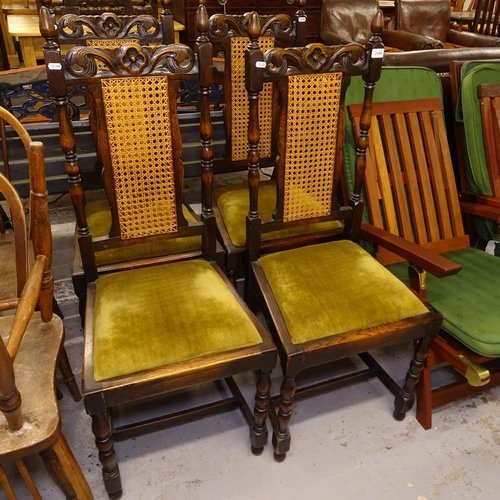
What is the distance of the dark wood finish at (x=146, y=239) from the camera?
1.12m

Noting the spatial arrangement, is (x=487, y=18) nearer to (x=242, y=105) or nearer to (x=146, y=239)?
(x=242, y=105)

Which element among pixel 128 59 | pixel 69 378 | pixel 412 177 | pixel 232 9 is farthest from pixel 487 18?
pixel 69 378

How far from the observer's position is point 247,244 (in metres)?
1.50

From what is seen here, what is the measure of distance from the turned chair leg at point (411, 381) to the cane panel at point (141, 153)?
85 cm

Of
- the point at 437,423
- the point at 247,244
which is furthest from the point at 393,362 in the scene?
the point at 247,244

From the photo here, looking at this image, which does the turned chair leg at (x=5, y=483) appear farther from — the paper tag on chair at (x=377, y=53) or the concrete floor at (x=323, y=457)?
the paper tag on chair at (x=377, y=53)

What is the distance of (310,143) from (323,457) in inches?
38.5

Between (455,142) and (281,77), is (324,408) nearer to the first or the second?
(281,77)

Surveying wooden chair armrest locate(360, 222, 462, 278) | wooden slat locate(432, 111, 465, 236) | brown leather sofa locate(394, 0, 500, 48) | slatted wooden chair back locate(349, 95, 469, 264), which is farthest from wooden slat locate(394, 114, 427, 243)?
brown leather sofa locate(394, 0, 500, 48)

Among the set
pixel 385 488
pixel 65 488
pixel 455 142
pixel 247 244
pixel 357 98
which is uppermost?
pixel 357 98

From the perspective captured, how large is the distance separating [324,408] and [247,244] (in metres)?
0.63

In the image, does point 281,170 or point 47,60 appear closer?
point 47,60

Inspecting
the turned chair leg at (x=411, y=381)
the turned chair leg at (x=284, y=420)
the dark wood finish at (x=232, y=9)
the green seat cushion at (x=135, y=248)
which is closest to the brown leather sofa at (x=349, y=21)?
the dark wood finish at (x=232, y=9)

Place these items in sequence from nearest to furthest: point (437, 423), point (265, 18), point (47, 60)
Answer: point (47, 60)
point (437, 423)
point (265, 18)
